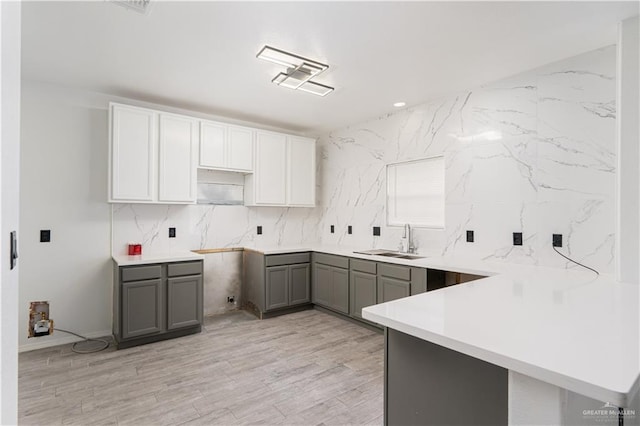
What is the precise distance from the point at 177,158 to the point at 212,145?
Answer: 0.45m

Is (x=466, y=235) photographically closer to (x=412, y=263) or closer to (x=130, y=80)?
(x=412, y=263)

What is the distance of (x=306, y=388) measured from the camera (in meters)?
2.45

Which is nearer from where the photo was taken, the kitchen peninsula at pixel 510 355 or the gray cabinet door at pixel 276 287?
the kitchen peninsula at pixel 510 355

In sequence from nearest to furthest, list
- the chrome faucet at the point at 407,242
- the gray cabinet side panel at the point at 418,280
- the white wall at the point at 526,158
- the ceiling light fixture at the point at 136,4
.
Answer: the ceiling light fixture at the point at 136,4
the white wall at the point at 526,158
the gray cabinet side panel at the point at 418,280
the chrome faucet at the point at 407,242

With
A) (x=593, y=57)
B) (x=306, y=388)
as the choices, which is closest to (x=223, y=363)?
(x=306, y=388)

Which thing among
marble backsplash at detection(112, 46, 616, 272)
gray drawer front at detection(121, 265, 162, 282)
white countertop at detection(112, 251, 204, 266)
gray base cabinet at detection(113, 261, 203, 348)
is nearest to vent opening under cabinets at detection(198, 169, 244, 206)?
marble backsplash at detection(112, 46, 616, 272)

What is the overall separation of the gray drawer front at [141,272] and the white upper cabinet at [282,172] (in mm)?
1488

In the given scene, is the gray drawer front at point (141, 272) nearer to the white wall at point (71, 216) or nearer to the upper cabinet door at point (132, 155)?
the white wall at point (71, 216)

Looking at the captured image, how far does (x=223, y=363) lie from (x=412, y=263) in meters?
1.94

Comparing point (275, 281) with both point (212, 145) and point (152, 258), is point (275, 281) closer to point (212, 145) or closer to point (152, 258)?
point (152, 258)

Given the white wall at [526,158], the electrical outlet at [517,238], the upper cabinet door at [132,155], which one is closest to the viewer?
the white wall at [526,158]

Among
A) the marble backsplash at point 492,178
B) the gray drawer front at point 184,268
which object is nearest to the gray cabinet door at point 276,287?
the marble backsplash at point 492,178

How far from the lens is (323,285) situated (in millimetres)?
4246

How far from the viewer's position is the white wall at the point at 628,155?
2.09m
